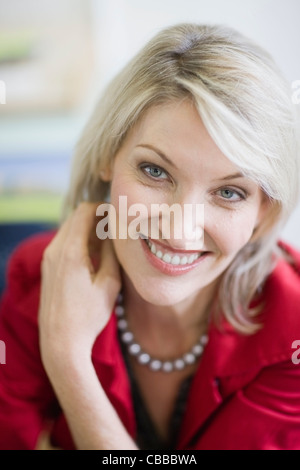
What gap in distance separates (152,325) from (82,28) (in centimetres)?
113

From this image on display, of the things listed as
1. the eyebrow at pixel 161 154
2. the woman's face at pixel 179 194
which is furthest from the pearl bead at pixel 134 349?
the eyebrow at pixel 161 154

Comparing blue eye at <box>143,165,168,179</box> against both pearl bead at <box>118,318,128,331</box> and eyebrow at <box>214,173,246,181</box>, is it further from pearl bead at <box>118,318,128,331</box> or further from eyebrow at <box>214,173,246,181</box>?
pearl bead at <box>118,318,128,331</box>

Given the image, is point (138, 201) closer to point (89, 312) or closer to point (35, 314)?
point (89, 312)

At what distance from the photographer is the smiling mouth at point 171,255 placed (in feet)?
2.85

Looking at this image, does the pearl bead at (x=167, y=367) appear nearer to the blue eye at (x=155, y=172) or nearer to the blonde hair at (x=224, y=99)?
the blonde hair at (x=224, y=99)

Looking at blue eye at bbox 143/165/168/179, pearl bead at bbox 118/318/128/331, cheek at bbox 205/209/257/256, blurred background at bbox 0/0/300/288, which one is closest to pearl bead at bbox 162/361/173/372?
pearl bead at bbox 118/318/128/331

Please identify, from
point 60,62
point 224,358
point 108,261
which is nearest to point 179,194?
point 108,261

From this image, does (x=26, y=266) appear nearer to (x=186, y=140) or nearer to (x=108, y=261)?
(x=108, y=261)


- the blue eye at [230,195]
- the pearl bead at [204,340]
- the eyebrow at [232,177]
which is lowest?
the pearl bead at [204,340]

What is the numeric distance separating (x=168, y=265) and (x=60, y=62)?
3.70 ft

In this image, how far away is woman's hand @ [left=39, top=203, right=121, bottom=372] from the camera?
3.04 ft

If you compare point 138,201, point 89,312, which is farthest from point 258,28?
point 89,312

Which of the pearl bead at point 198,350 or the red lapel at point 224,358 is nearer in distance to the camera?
the red lapel at point 224,358

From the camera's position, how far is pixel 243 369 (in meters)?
0.94
